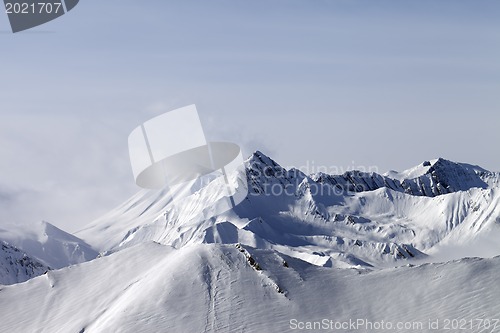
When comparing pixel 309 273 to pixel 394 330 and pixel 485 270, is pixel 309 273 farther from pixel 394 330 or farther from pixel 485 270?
pixel 485 270

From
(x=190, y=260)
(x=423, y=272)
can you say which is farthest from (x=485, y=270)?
(x=190, y=260)

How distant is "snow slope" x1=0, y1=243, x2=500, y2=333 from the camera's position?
81875 millimetres

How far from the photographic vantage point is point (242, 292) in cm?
8781

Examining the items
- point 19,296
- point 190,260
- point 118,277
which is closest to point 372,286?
point 190,260

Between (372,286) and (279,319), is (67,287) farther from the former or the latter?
(372,286)

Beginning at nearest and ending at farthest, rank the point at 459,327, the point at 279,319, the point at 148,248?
the point at 459,327 → the point at 279,319 → the point at 148,248

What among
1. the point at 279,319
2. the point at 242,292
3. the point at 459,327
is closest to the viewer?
the point at 459,327

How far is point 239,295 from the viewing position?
8719 cm

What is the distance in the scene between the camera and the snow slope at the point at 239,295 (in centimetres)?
8188

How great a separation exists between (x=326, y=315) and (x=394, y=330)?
8699 mm

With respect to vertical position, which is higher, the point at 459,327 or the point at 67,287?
the point at 67,287

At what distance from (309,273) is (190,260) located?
1698 centimetres

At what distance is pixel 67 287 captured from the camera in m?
98.7

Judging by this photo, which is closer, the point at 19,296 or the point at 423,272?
the point at 423,272
